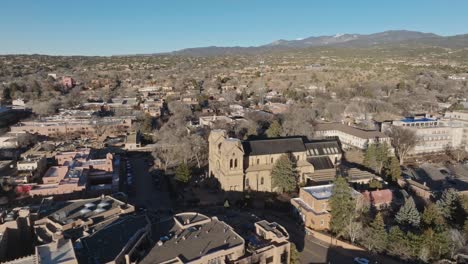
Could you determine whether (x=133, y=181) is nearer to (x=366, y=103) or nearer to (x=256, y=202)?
(x=256, y=202)

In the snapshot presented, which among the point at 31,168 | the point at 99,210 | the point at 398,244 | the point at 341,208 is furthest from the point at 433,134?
the point at 31,168

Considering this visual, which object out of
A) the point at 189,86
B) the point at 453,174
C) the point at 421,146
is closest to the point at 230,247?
the point at 453,174

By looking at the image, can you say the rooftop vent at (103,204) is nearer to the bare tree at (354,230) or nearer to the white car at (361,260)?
the bare tree at (354,230)

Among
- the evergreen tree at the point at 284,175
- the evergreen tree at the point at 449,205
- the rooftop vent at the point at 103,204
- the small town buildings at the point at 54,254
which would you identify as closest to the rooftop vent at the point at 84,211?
the rooftop vent at the point at 103,204

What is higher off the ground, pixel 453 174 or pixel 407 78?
pixel 407 78

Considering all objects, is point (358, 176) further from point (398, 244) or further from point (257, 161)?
point (398, 244)

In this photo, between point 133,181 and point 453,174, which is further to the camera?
point 453,174
